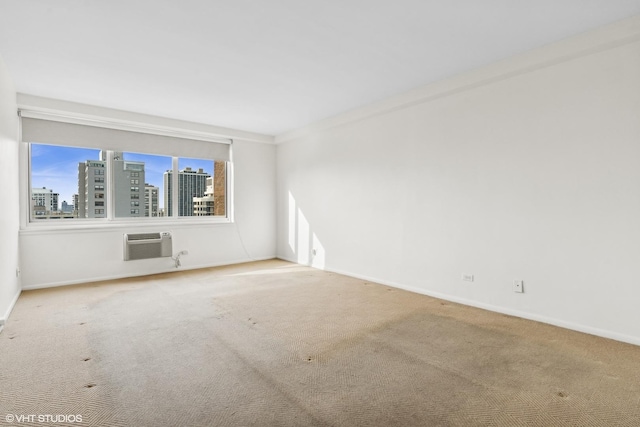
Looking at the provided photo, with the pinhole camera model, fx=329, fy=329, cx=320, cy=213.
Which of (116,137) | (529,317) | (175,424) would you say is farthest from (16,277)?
(529,317)

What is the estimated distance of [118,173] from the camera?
5.09m

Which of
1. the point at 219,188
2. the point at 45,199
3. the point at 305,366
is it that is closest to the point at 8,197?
the point at 45,199

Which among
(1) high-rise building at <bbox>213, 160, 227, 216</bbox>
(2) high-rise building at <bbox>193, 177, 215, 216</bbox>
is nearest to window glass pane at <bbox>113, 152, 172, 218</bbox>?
(2) high-rise building at <bbox>193, 177, 215, 216</bbox>

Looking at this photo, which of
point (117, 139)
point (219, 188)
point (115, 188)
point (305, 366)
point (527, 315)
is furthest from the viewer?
point (219, 188)

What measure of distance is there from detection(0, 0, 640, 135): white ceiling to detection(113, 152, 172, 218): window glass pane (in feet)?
3.83

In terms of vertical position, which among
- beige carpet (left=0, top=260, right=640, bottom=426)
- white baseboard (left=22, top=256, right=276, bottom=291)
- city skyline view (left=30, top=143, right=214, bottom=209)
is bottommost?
beige carpet (left=0, top=260, right=640, bottom=426)

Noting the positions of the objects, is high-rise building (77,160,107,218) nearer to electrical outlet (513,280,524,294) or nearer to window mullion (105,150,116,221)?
window mullion (105,150,116,221)

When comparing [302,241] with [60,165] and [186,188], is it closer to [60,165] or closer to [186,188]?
[186,188]

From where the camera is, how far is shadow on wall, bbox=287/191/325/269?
575 cm

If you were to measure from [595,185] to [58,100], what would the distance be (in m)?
6.07

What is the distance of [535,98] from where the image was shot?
3107 millimetres

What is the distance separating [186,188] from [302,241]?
228cm

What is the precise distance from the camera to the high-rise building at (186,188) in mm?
5609

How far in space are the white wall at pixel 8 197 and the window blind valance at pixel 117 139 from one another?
1.26ft
